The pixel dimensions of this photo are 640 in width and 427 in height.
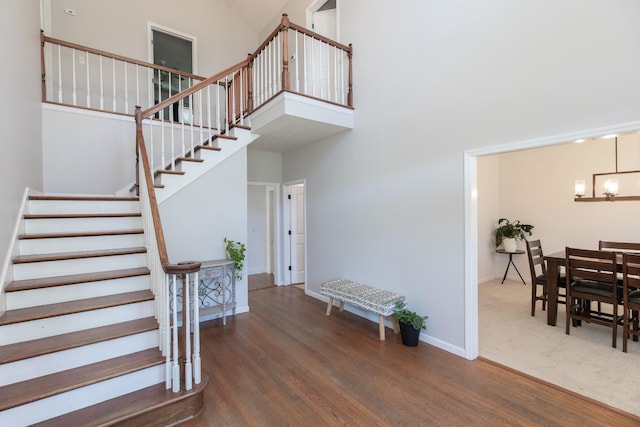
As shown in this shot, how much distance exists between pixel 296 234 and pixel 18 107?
414 cm

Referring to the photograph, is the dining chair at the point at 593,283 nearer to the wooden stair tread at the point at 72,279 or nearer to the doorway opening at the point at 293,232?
the doorway opening at the point at 293,232

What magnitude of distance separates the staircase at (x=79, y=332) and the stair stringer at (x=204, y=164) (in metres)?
0.82

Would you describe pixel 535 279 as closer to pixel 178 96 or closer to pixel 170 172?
pixel 170 172

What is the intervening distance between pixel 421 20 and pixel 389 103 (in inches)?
35.3

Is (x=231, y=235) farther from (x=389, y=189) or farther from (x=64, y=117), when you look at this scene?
(x=64, y=117)

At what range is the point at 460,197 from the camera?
9.46 feet

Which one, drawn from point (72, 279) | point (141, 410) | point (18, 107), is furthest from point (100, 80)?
point (141, 410)

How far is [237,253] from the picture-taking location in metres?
3.96

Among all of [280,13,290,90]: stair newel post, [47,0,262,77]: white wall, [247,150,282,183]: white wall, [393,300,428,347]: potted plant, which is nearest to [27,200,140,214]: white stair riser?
[280,13,290,90]: stair newel post

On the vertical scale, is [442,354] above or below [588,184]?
below

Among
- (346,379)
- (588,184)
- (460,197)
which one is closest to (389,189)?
(460,197)

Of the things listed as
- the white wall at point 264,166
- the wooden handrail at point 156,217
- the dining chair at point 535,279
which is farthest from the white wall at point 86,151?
the dining chair at point 535,279

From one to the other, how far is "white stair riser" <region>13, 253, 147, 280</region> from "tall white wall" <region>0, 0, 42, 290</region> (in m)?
0.21

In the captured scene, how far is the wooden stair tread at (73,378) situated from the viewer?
168 centimetres
